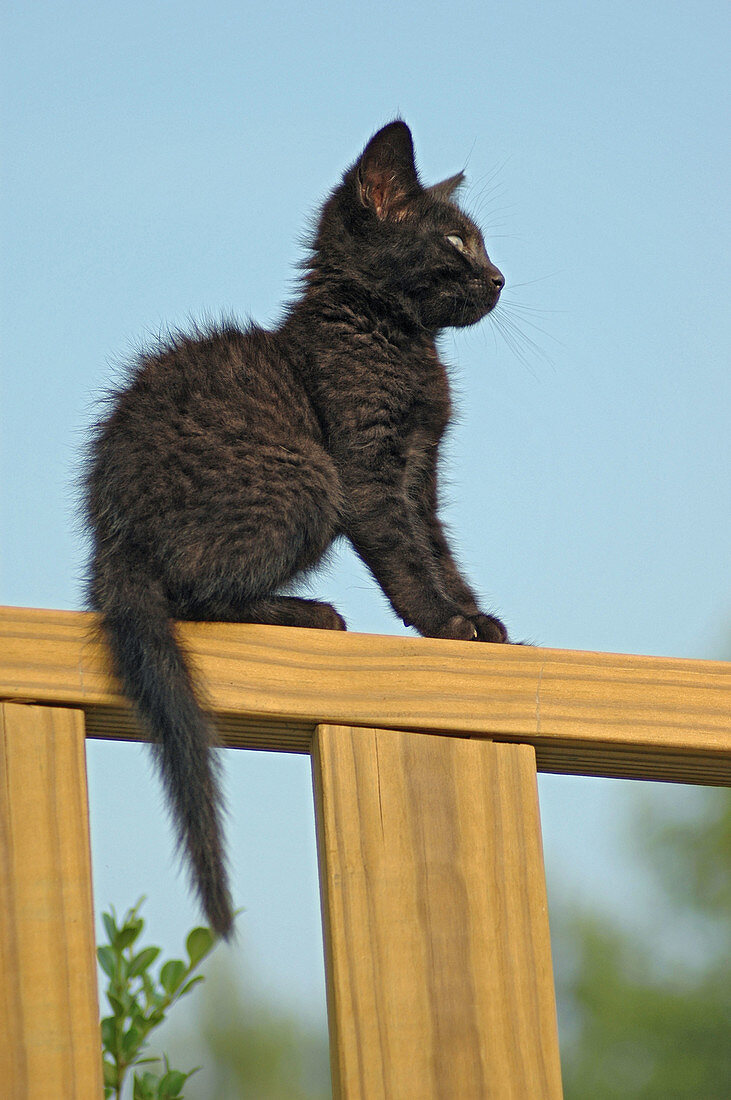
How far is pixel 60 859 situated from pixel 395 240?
3.99ft

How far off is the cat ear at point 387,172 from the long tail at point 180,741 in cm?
97

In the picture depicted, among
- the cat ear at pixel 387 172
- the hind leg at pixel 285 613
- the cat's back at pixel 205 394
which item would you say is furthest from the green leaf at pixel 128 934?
the cat ear at pixel 387 172

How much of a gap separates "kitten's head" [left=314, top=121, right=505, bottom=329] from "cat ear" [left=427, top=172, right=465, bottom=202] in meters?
0.03

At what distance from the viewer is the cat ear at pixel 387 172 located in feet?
5.64

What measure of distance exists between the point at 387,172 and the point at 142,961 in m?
1.23

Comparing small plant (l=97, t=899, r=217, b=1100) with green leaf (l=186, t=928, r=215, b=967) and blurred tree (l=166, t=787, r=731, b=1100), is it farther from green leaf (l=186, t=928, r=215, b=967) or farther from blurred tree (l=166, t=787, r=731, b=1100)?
blurred tree (l=166, t=787, r=731, b=1100)

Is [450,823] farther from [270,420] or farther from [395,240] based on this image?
[395,240]

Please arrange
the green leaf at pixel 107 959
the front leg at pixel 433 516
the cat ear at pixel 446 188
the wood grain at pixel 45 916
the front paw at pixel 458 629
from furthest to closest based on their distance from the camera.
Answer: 1. the cat ear at pixel 446 188
2. the front leg at pixel 433 516
3. the front paw at pixel 458 629
4. the green leaf at pixel 107 959
5. the wood grain at pixel 45 916

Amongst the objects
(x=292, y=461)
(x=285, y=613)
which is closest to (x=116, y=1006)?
(x=285, y=613)

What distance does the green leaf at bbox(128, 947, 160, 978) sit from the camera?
96cm

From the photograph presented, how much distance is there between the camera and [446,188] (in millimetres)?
1909

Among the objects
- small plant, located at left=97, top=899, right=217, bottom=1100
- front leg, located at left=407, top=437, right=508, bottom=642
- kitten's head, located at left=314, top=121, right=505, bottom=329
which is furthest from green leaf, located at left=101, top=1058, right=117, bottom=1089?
kitten's head, located at left=314, top=121, right=505, bottom=329

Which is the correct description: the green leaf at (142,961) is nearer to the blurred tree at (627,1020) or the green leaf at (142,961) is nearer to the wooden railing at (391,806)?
the wooden railing at (391,806)

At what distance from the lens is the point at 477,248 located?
5.95ft
